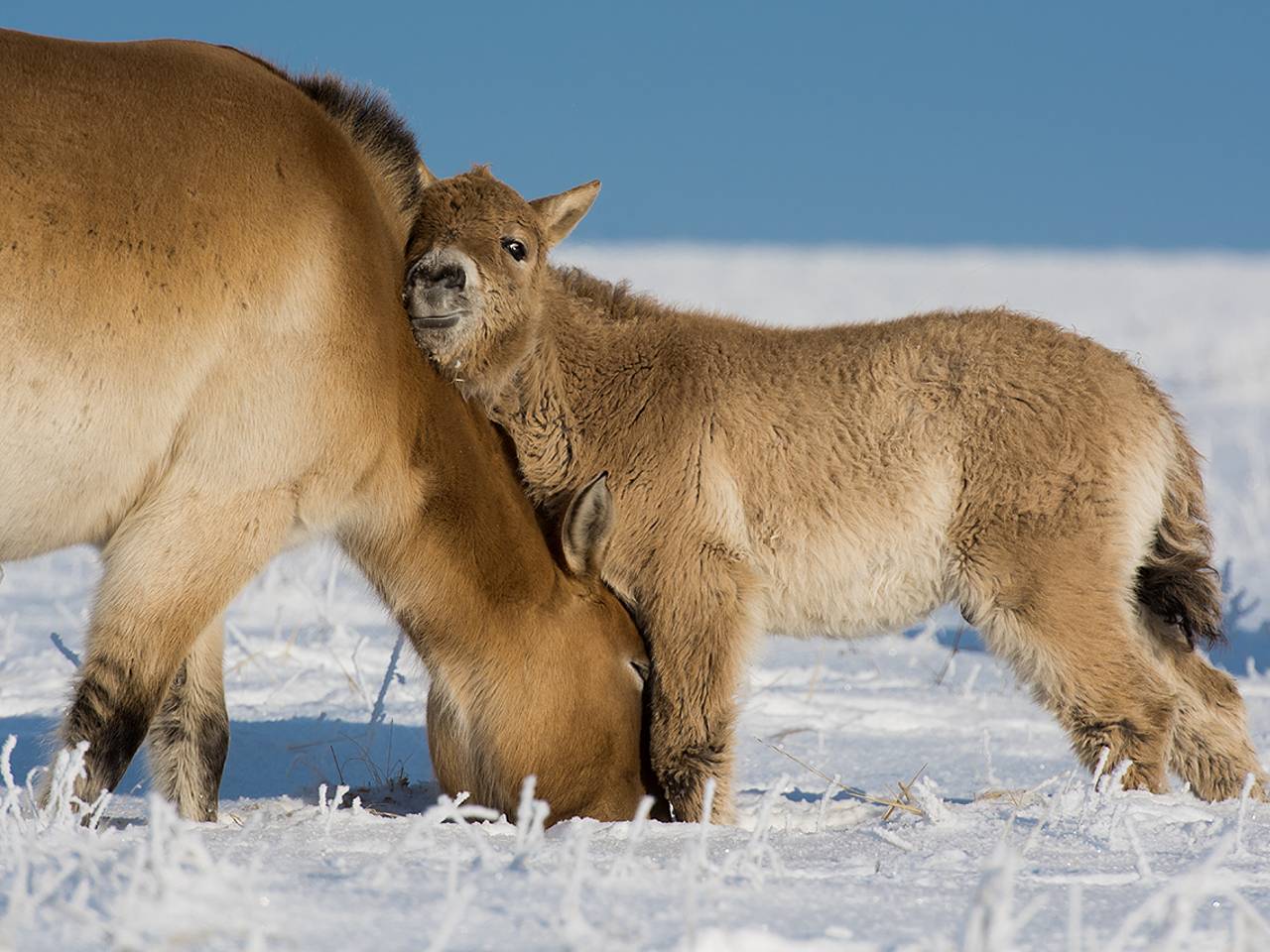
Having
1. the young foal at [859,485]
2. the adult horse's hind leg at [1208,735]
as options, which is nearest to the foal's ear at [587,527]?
the young foal at [859,485]

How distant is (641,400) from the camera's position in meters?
5.44

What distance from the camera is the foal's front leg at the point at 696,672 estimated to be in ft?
16.4

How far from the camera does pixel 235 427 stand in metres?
4.18

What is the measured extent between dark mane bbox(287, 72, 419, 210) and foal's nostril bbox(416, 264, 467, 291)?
15.0 inches

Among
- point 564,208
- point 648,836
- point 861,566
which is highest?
point 564,208

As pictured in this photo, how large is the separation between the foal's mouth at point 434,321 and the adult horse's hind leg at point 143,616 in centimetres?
96

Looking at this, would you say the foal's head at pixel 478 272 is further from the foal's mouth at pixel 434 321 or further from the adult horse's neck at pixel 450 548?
the adult horse's neck at pixel 450 548

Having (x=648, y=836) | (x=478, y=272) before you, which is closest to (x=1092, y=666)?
(x=648, y=836)

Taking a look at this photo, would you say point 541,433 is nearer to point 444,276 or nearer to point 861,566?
point 444,276

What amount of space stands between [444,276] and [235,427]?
3.20ft

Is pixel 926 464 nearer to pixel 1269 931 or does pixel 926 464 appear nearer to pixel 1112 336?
pixel 1269 931

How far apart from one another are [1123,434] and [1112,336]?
3013 cm

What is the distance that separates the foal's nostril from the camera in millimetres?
4781

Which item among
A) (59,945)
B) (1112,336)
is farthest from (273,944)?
(1112,336)
